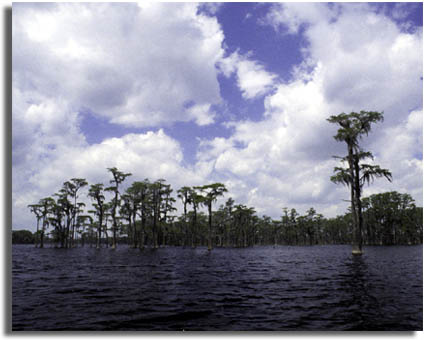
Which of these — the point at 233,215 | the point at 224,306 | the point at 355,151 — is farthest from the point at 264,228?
the point at 224,306

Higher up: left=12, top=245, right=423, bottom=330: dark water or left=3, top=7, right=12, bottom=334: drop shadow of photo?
left=3, top=7, right=12, bottom=334: drop shadow of photo

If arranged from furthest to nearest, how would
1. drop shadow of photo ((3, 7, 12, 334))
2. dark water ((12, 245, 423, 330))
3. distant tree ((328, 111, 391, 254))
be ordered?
distant tree ((328, 111, 391, 254))
drop shadow of photo ((3, 7, 12, 334))
dark water ((12, 245, 423, 330))

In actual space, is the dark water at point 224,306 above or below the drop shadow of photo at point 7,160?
below

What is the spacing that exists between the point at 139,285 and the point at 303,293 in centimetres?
706

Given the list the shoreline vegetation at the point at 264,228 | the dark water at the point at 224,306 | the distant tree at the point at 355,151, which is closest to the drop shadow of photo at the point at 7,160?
the dark water at the point at 224,306

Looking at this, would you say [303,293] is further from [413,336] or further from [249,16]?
[249,16]

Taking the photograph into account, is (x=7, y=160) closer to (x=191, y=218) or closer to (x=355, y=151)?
(x=355, y=151)

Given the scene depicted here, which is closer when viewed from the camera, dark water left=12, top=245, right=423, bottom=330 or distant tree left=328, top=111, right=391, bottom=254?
dark water left=12, top=245, right=423, bottom=330

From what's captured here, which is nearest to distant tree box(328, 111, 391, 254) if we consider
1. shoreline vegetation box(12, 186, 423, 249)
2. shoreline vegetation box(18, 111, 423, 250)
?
shoreline vegetation box(18, 111, 423, 250)

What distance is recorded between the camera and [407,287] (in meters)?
10.5

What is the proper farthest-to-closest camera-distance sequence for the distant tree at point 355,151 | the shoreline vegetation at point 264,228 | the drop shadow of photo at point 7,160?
1. the shoreline vegetation at point 264,228
2. the distant tree at point 355,151
3. the drop shadow of photo at point 7,160

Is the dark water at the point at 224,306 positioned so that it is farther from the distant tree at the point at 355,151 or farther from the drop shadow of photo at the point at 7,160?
the distant tree at the point at 355,151

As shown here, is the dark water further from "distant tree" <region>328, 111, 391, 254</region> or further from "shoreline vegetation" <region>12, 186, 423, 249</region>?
"shoreline vegetation" <region>12, 186, 423, 249</region>

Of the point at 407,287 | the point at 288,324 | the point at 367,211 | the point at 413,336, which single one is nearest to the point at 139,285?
the point at 288,324
